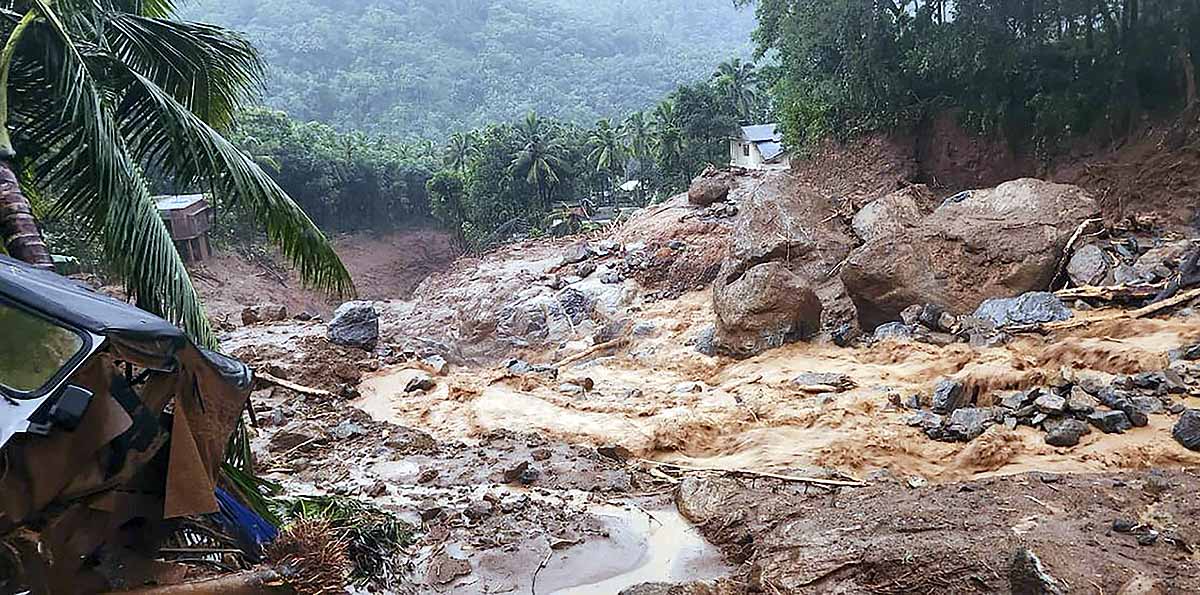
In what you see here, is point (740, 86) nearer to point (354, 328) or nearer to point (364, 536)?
point (354, 328)

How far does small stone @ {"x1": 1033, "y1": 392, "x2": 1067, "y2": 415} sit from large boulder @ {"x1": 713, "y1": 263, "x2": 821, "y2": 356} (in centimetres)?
513

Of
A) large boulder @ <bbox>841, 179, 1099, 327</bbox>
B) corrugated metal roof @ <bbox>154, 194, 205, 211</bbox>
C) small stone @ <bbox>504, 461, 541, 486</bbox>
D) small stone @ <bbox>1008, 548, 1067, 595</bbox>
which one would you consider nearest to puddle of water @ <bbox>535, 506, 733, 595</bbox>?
small stone @ <bbox>504, 461, 541, 486</bbox>

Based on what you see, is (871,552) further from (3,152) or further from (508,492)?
(3,152)

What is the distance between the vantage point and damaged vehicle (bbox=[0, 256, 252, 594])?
8.65 feet

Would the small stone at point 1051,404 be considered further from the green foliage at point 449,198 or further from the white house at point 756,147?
the green foliage at point 449,198

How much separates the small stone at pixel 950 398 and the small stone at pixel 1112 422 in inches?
60.3

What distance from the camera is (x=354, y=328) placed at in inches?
637

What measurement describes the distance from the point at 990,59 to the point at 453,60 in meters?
68.6

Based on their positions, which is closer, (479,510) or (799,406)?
(479,510)

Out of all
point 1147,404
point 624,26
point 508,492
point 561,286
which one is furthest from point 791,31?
point 624,26

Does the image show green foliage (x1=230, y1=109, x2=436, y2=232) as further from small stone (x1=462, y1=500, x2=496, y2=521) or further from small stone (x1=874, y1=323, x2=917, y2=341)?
small stone (x1=462, y1=500, x2=496, y2=521)

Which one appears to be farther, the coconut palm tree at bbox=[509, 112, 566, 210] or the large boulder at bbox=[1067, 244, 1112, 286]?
the coconut palm tree at bbox=[509, 112, 566, 210]

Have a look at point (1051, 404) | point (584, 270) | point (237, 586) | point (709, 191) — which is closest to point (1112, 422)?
point (1051, 404)

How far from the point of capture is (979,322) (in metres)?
11.8
